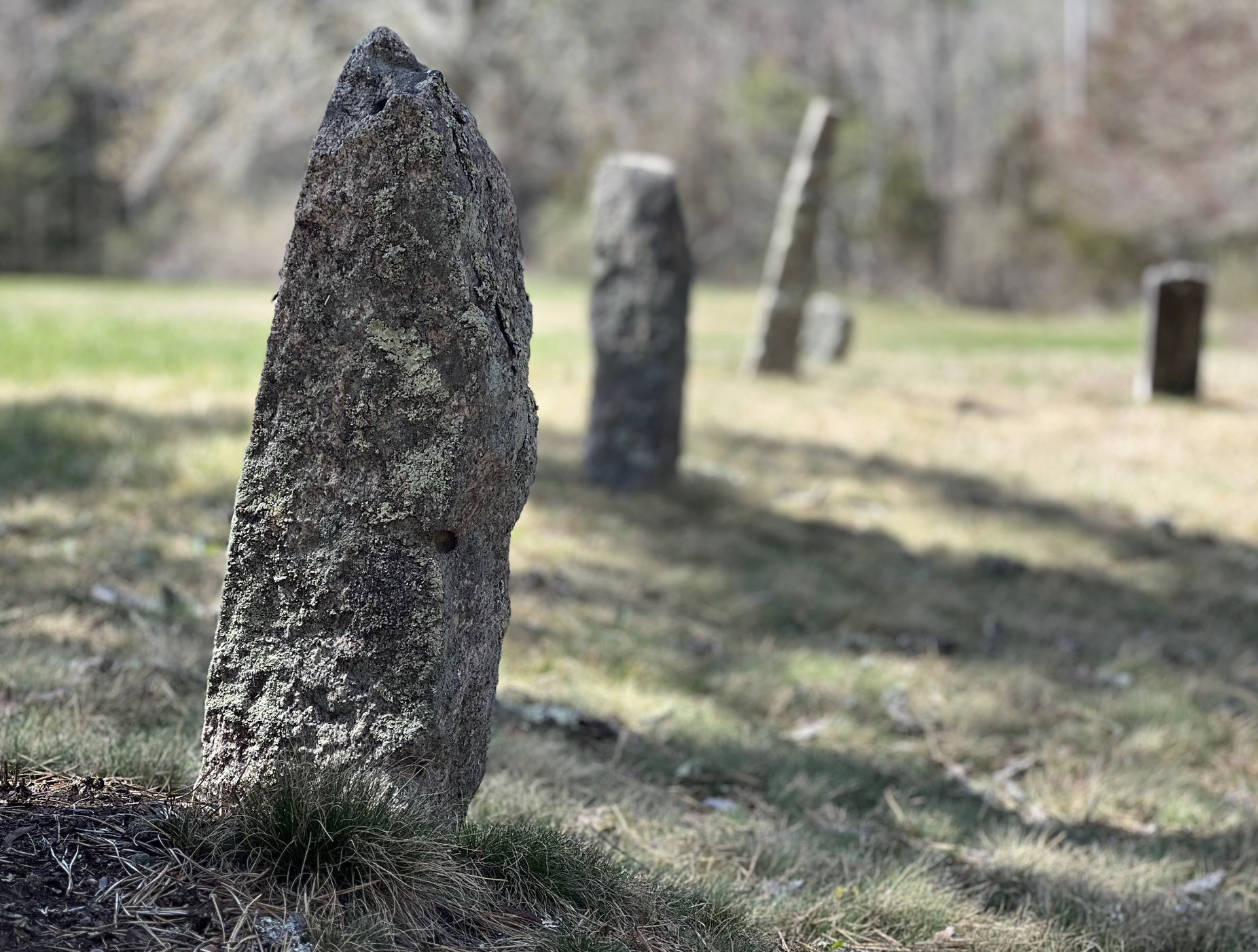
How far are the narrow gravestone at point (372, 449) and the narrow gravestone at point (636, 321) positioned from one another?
5.39 metres

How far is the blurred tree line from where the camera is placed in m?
19.0

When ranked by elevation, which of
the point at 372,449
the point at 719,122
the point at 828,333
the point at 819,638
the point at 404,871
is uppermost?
the point at 719,122

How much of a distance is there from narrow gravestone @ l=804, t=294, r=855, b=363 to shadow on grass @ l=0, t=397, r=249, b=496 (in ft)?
25.6

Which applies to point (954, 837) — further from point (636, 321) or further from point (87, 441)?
point (87, 441)

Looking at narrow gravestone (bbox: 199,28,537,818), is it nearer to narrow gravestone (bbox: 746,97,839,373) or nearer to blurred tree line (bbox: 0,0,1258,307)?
narrow gravestone (bbox: 746,97,839,373)

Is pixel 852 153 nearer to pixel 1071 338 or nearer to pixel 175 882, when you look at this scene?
pixel 1071 338

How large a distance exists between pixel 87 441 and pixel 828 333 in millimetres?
9136

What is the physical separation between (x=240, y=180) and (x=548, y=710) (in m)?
25.4

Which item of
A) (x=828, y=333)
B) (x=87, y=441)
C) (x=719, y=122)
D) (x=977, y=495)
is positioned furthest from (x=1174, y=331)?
(x=719, y=122)

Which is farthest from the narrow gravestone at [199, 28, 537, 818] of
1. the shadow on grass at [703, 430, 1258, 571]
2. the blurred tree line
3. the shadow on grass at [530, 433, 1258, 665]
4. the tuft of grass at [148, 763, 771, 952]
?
the blurred tree line

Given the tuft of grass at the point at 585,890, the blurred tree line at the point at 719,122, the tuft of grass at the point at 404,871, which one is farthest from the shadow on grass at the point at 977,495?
the blurred tree line at the point at 719,122

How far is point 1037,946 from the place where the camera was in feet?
9.62

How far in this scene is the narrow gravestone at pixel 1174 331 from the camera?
11.8 metres

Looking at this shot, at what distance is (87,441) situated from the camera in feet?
25.2
